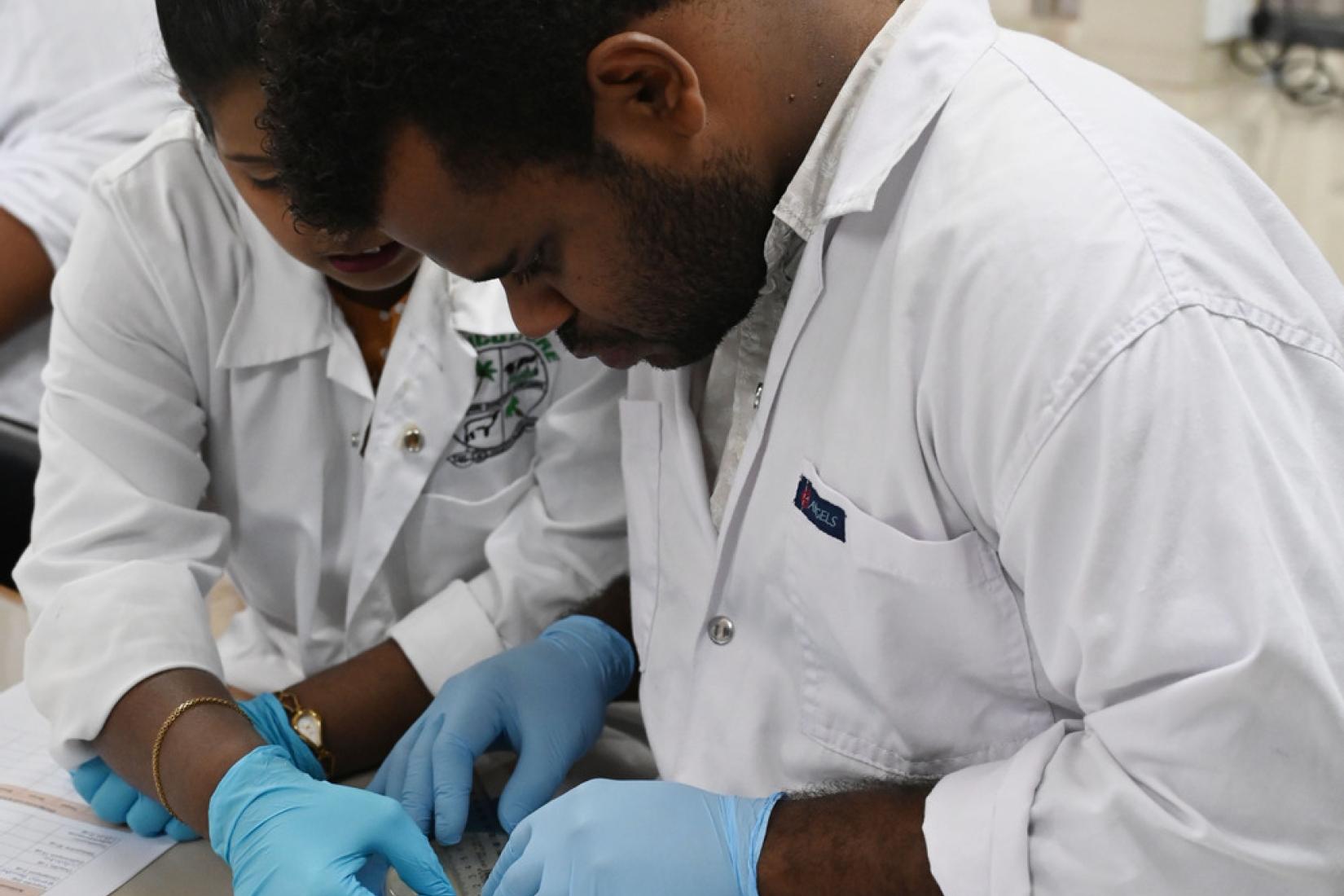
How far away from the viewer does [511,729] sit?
3.99ft

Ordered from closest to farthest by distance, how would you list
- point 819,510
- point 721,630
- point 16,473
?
point 819,510
point 721,630
point 16,473

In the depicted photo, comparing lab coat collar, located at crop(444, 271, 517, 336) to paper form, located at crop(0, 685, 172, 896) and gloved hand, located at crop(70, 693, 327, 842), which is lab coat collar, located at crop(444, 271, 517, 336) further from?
paper form, located at crop(0, 685, 172, 896)

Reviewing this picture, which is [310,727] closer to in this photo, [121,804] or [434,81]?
[121,804]

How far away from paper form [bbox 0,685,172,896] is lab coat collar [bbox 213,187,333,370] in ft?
1.42

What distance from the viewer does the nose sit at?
0.96 m

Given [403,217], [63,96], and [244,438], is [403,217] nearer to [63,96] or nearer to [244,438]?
[244,438]

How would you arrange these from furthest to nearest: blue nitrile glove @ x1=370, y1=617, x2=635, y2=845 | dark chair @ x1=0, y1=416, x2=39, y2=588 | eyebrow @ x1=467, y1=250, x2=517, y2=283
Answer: dark chair @ x1=0, y1=416, x2=39, y2=588, blue nitrile glove @ x1=370, y1=617, x2=635, y2=845, eyebrow @ x1=467, y1=250, x2=517, y2=283

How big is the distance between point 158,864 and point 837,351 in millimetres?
740

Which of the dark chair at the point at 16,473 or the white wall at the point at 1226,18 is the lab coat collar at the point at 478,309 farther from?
the white wall at the point at 1226,18

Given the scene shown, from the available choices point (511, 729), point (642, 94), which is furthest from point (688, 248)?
point (511, 729)

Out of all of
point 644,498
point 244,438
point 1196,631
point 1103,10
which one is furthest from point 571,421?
point 1103,10

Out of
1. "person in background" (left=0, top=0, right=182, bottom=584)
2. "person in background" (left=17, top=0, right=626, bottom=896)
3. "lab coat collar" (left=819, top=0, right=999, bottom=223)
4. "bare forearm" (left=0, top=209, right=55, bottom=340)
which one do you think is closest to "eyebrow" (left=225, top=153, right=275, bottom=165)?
"person in background" (left=17, top=0, right=626, bottom=896)

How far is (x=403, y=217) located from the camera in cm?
89

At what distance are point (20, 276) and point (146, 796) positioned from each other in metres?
1.13
